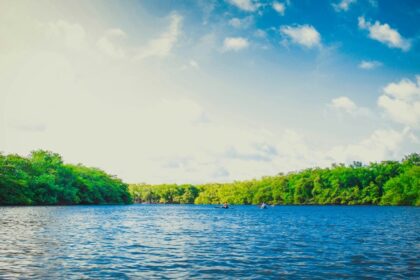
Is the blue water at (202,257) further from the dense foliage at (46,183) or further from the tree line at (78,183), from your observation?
the tree line at (78,183)

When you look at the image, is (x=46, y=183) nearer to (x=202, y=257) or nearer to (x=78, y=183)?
(x=78, y=183)

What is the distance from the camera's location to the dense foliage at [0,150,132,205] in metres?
114

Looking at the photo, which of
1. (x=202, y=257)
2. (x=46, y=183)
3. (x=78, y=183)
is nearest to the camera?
(x=202, y=257)

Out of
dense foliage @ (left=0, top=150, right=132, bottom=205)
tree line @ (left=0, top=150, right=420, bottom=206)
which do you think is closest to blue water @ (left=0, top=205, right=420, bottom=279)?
dense foliage @ (left=0, top=150, right=132, bottom=205)

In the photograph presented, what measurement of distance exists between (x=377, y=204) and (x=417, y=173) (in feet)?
89.8

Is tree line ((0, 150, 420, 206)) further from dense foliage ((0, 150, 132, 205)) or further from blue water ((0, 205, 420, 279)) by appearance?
blue water ((0, 205, 420, 279))

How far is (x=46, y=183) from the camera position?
12925 cm

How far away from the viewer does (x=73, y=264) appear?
25906mm

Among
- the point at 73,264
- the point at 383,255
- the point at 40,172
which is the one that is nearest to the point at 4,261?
the point at 73,264

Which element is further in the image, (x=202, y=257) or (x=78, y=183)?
(x=78, y=183)

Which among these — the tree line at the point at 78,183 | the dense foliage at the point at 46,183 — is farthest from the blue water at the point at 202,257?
the tree line at the point at 78,183

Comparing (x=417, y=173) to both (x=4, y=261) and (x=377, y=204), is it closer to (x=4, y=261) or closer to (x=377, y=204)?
(x=377, y=204)

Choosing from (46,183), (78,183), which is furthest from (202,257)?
(78,183)

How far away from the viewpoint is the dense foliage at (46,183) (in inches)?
4488
